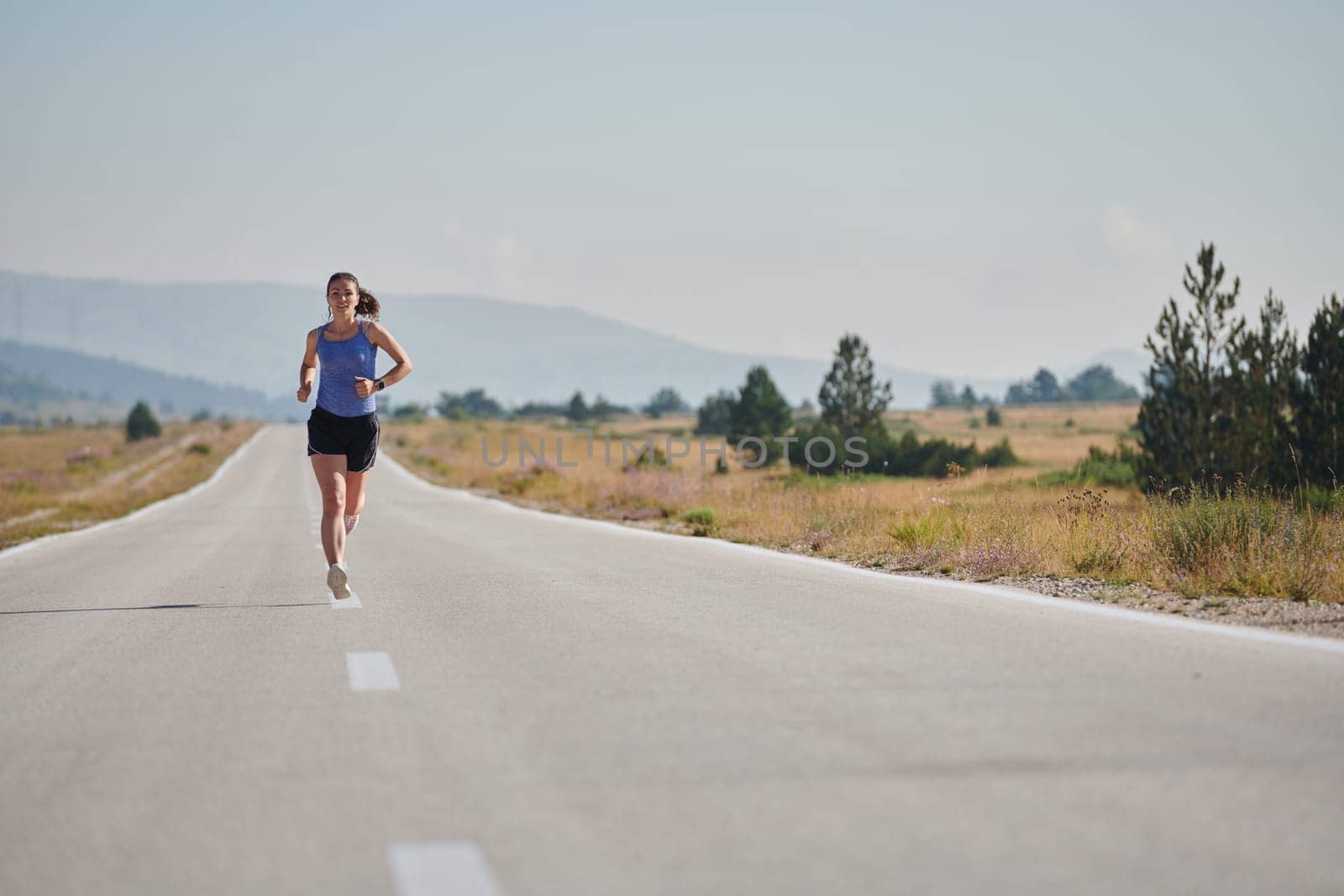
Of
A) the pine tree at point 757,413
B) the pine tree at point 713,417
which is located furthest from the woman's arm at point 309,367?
the pine tree at point 713,417

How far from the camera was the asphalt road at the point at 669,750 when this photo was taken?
12.3 ft

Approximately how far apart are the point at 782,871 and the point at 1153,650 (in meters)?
4.16

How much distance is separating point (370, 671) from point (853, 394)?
120 feet

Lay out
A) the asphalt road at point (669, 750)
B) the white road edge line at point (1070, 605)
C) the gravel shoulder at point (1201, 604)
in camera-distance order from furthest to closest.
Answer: the gravel shoulder at point (1201, 604) → the white road edge line at point (1070, 605) → the asphalt road at point (669, 750)

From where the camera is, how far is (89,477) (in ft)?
180

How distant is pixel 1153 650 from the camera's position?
7.17 meters

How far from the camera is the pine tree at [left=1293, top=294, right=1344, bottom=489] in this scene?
2470 centimetres

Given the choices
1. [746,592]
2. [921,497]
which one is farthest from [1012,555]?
[921,497]

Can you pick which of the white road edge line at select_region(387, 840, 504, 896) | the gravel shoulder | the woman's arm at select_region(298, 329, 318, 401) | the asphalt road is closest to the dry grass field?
the gravel shoulder

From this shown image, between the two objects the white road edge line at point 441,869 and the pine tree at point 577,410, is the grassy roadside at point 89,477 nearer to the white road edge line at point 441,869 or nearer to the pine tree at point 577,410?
the white road edge line at point 441,869

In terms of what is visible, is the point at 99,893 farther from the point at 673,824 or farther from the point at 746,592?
the point at 746,592

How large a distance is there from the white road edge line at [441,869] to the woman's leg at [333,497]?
6.64 m

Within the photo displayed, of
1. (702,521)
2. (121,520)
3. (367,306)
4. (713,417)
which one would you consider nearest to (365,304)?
(367,306)

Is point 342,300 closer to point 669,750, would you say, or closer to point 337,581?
point 337,581
